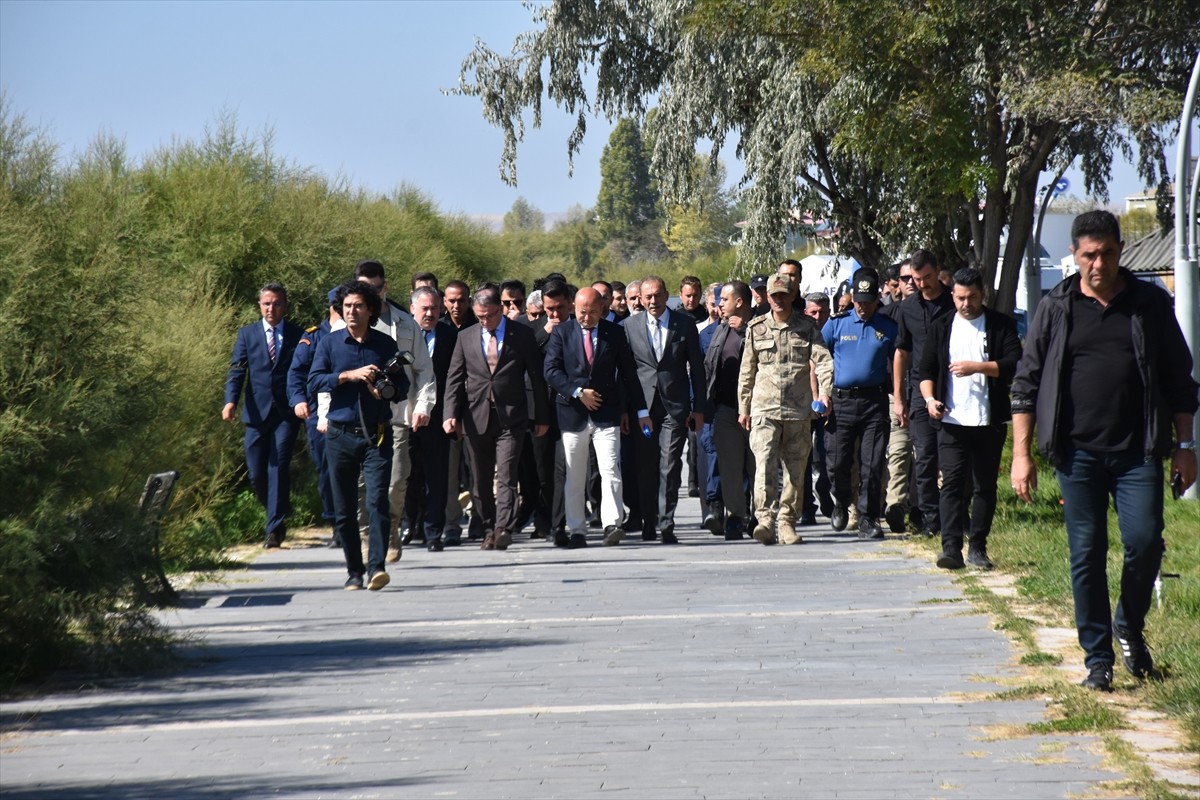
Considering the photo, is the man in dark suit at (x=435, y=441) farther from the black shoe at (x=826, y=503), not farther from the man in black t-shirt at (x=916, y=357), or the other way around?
the man in black t-shirt at (x=916, y=357)

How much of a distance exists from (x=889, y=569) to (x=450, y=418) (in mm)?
4022

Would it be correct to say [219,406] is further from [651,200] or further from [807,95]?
[651,200]

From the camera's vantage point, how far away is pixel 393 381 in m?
11.6

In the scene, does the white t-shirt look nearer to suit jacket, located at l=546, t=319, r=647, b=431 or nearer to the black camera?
suit jacket, located at l=546, t=319, r=647, b=431

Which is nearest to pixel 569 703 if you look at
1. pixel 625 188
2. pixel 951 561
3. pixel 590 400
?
pixel 951 561

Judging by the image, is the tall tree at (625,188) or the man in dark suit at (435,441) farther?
the tall tree at (625,188)

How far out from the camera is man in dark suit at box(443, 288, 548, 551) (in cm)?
1447

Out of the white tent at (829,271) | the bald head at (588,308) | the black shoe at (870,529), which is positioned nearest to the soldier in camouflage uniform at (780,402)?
the black shoe at (870,529)

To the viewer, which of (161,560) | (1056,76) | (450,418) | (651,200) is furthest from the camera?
(651,200)

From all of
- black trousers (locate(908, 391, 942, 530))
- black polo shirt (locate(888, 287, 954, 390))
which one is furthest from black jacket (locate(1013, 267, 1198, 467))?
black polo shirt (locate(888, 287, 954, 390))

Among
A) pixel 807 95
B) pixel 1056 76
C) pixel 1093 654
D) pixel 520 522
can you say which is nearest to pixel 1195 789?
pixel 1093 654

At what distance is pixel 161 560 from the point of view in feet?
29.8

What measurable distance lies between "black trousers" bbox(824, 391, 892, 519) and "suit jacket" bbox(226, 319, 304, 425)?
449 cm

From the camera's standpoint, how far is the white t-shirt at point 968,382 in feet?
38.8
